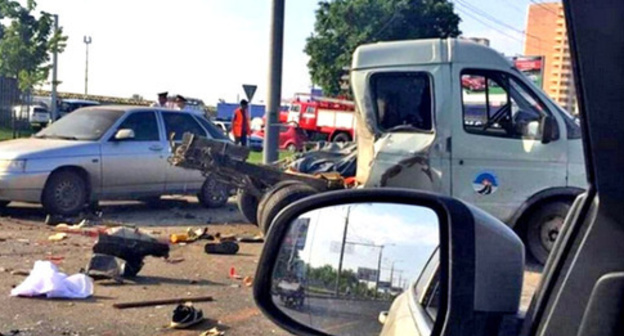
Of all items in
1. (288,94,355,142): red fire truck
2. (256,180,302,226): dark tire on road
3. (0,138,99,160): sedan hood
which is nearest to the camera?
(256,180,302,226): dark tire on road

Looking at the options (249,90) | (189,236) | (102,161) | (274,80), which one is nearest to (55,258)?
(189,236)

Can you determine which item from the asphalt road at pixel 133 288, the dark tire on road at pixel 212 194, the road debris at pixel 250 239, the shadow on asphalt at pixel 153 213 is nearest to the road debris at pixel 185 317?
Answer: the asphalt road at pixel 133 288

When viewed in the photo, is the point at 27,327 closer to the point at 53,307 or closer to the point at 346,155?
the point at 53,307

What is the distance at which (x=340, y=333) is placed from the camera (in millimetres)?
2018

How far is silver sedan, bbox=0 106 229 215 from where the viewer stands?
36.1 ft

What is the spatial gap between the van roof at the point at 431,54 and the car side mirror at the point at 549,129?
0.84m

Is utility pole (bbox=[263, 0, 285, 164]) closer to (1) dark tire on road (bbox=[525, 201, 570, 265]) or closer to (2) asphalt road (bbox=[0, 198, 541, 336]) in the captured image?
(2) asphalt road (bbox=[0, 198, 541, 336])

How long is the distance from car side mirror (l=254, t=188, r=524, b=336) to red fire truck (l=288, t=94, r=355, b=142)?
35.1 m

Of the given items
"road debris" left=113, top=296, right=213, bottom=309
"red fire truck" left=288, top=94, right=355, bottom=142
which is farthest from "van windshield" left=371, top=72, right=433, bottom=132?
"red fire truck" left=288, top=94, right=355, bottom=142

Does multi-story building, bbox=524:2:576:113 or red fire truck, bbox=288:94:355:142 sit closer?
multi-story building, bbox=524:2:576:113

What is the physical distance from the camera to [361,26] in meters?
40.0

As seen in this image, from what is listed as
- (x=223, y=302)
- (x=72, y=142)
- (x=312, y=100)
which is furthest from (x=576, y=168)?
(x=312, y=100)

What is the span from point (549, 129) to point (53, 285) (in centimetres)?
535

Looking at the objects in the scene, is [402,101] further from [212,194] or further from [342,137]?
[342,137]
